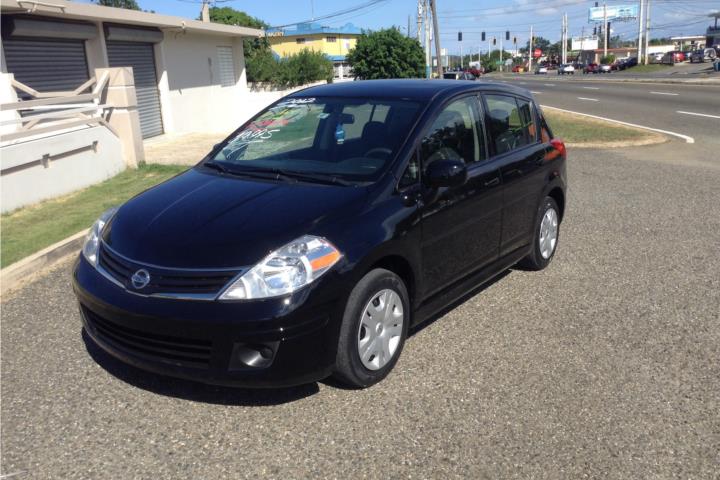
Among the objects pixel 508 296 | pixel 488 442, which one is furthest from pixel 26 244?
pixel 488 442

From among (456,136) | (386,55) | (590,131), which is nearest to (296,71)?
(386,55)

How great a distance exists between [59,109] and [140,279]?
26.5 feet

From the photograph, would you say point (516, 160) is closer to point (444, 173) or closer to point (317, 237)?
point (444, 173)

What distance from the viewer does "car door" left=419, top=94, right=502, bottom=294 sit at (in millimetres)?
4082

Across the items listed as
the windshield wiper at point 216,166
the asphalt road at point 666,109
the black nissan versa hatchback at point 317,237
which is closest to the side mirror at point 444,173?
the black nissan versa hatchback at point 317,237

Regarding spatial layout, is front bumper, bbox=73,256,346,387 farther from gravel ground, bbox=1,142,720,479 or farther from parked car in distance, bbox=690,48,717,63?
parked car in distance, bbox=690,48,717,63

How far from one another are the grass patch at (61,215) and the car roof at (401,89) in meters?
3.30

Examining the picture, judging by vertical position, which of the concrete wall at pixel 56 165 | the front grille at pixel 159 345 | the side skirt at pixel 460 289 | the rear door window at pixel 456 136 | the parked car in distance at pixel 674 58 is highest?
the parked car in distance at pixel 674 58

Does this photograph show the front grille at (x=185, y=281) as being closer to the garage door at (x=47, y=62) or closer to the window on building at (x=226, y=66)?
the garage door at (x=47, y=62)

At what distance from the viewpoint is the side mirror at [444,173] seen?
13.0 ft

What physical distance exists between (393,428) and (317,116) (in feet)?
7.83

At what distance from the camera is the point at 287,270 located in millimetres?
3225

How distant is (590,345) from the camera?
4.26 metres

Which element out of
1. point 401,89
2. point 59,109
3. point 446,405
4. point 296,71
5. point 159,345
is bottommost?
point 446,405
